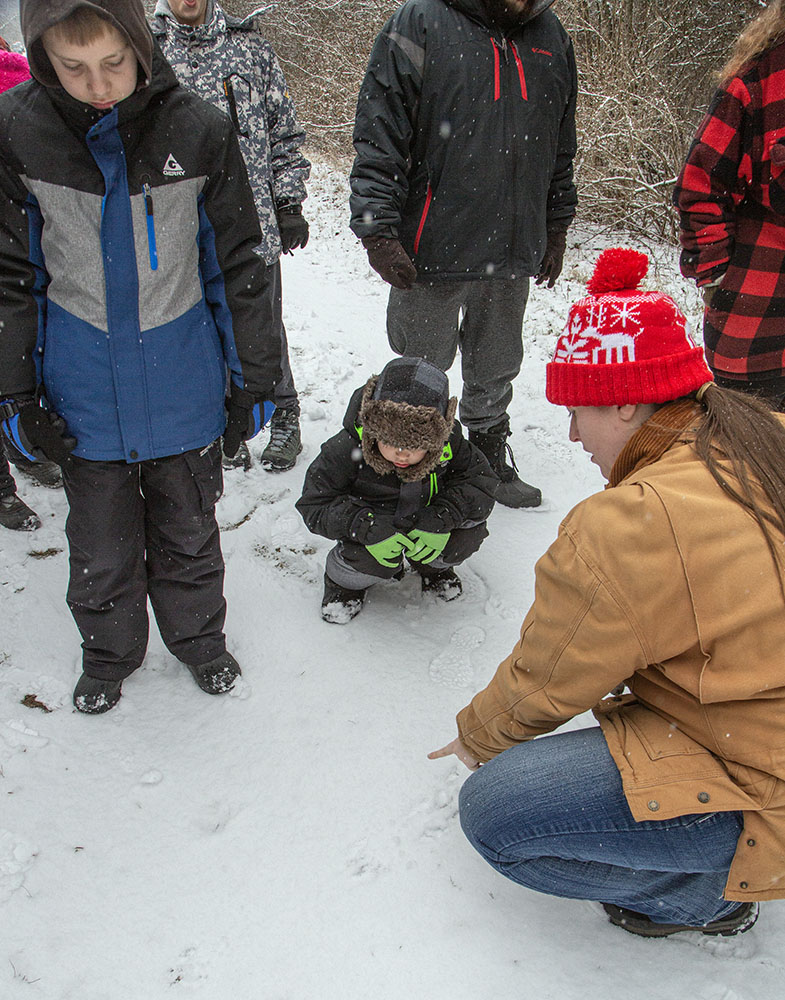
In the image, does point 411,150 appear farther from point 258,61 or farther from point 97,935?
point 97,935

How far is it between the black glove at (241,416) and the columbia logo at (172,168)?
61cm

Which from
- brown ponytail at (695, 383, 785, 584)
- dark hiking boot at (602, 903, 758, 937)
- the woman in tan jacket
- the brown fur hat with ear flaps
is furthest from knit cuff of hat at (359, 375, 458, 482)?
dark hiking boot at (602, 903, 758, 937)

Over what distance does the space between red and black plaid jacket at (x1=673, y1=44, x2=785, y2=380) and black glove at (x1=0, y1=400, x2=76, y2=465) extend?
220cm

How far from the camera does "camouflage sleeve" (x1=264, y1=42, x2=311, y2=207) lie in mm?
3080

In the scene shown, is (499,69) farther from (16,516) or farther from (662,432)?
(16,516)

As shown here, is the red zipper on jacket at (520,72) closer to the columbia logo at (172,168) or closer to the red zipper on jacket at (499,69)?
the red zipper on jacket at (499,69)

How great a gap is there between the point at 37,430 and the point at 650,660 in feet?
5.39

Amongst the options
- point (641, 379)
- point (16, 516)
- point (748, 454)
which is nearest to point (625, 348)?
point (641, 379)

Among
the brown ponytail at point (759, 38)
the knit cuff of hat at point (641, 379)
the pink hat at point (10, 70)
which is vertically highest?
the brown ponytail at point (759, 38)

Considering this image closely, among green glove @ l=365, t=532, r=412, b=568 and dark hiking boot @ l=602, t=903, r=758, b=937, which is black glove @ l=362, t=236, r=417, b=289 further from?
dark hiking boot @ l=602, t=903, r=758, b=937

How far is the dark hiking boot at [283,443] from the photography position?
357cm

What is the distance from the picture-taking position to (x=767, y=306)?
2418 millimetres

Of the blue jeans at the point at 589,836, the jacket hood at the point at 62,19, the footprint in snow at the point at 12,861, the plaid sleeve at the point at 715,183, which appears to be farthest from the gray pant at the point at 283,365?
the blue jeans at the point at 589,836

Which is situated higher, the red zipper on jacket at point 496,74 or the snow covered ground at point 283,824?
the red zipper on jacket at point 496,74
